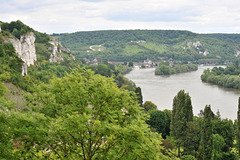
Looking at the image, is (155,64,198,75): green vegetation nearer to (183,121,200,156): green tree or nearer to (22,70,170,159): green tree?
(183,121,200,156): green tree

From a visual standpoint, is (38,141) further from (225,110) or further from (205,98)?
(205,98)

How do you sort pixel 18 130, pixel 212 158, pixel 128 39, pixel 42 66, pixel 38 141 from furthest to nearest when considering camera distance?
pixel 128 39, pixel 42 66, pixel 212 158, pixel 38 141, pixel 18 130

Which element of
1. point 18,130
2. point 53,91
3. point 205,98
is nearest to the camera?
point 18,130

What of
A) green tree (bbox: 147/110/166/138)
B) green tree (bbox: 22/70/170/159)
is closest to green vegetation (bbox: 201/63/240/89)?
green tree (bbox: 147/110/166/138)

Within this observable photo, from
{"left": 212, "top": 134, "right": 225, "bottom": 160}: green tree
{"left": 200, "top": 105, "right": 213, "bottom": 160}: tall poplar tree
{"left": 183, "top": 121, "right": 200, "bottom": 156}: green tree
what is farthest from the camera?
{"left": 183, "top": 121, "right": 200, "bottom": 156}: green tree

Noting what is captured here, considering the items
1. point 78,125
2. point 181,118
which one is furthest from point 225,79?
point 78,125

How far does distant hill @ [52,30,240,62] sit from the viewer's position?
147875 mm

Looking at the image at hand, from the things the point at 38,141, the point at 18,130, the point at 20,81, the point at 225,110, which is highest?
the point at 18,130

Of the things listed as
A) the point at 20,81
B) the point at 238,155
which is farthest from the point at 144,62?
the point at 238,155

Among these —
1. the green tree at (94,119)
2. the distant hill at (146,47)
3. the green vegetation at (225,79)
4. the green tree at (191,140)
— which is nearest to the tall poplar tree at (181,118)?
the green tree at (191,140)

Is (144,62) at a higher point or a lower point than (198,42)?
lower

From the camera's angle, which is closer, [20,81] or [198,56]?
[20,81]

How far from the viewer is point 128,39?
190 metres

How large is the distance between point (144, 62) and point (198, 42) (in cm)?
5751
